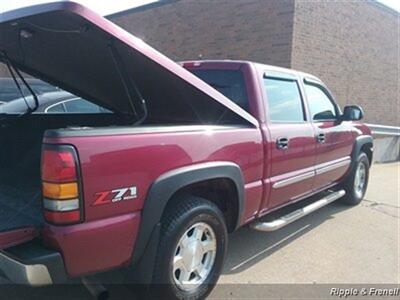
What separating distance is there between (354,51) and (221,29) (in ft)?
13.3

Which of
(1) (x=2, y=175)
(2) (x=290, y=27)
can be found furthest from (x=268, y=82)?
(2) (x=290, y=27)

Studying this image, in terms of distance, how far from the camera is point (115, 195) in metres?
2.39

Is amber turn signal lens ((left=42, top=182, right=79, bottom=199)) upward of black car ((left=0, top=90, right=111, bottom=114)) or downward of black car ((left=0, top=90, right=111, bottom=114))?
downward

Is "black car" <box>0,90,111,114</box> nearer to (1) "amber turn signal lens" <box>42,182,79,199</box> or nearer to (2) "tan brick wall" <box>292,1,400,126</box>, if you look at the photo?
(1) "amber turn signal lens" <box>42,182,79,199</box>

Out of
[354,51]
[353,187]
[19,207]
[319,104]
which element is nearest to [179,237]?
[19,207]

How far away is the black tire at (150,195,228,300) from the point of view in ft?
9.06

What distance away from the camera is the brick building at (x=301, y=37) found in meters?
9.81

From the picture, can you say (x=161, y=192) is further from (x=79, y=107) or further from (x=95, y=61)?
(x=79, y=107)

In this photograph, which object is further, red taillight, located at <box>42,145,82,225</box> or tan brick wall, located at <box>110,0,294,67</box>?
tan brick wall, located at <box>110,0,294,67</box>

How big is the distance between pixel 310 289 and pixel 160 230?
5.25 ft

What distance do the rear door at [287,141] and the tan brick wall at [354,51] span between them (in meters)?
5.54

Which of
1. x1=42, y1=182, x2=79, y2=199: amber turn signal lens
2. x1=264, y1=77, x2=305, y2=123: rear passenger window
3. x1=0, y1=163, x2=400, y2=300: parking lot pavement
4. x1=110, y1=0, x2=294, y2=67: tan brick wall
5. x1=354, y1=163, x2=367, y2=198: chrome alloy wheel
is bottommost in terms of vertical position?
x1=0, y1=163, x2=400, y2=300: parking lot pavement

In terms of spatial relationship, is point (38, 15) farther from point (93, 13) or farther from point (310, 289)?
point (310, 289)

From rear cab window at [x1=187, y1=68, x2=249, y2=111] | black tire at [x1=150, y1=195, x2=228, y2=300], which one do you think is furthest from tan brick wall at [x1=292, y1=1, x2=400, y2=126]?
black tire at [x1=150, y1=195, x2=228, y2=300]
